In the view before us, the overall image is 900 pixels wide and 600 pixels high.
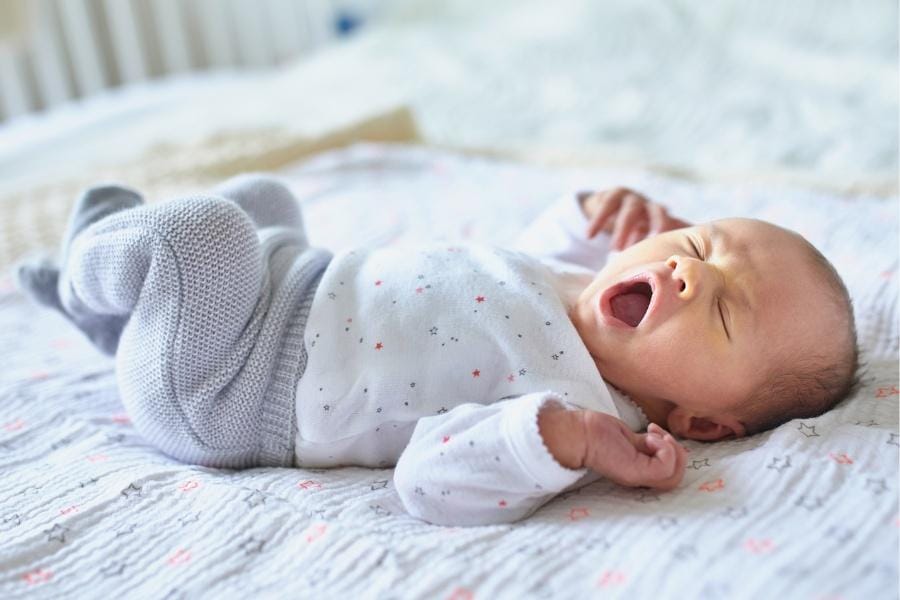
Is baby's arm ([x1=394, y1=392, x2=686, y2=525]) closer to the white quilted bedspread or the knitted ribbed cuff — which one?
the white quilted bedspread

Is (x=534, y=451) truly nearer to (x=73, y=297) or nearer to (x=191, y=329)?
(x=191, y=329)

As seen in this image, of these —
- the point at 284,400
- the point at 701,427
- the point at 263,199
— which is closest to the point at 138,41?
the point at 263,199

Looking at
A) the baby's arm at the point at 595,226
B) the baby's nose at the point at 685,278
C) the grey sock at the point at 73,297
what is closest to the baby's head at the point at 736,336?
the baby's nose at the point at 685,278

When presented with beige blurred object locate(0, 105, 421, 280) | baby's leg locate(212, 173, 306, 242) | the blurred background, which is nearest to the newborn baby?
baby's leg locate(212, 173, 306, 242)

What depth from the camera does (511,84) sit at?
2.49 metres

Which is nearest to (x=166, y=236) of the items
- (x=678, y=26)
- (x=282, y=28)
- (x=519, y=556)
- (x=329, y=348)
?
(x=329, y=348)

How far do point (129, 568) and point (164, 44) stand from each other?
7.90 ft

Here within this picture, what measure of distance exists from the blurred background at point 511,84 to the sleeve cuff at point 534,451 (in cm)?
106

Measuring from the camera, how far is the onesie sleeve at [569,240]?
1253mm

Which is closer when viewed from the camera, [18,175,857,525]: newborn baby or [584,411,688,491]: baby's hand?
[584,411,688,491]: baby's hand

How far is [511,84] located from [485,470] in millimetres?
1842

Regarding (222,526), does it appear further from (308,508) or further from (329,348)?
(329,348)

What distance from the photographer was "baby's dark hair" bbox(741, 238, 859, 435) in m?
0.92

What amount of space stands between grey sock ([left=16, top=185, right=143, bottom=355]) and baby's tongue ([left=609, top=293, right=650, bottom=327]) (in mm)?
608
